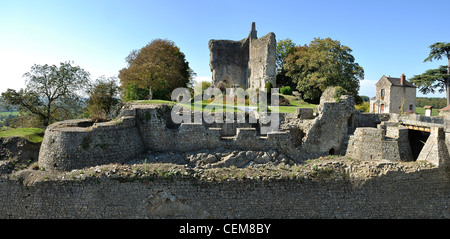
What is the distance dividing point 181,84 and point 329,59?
1389 cm

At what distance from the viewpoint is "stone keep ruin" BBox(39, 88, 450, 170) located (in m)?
10.2

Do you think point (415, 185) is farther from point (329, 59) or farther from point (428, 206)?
point (329, 59)

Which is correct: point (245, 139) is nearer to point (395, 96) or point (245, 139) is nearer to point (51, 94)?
point (51, 94)

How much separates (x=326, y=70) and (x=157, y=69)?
14.3m

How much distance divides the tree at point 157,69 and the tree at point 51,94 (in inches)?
158

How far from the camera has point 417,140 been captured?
42.7 ft

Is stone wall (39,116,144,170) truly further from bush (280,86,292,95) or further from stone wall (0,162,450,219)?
bush (280,86,292,95)

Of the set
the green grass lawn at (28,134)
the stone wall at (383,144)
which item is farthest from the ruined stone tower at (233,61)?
the green grass lawn at (28,134)

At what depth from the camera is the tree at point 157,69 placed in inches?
828

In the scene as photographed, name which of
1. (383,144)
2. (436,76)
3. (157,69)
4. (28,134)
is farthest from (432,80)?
(28,134)

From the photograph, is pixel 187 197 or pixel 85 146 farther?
pixel 85 146

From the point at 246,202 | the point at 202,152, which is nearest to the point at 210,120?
the point at 202,152

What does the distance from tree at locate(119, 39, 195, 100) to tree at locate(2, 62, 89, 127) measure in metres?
4.01

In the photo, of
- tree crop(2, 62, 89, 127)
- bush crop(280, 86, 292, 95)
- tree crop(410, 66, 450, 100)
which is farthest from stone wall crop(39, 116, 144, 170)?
tree crop(410, 66, 450, 100)
